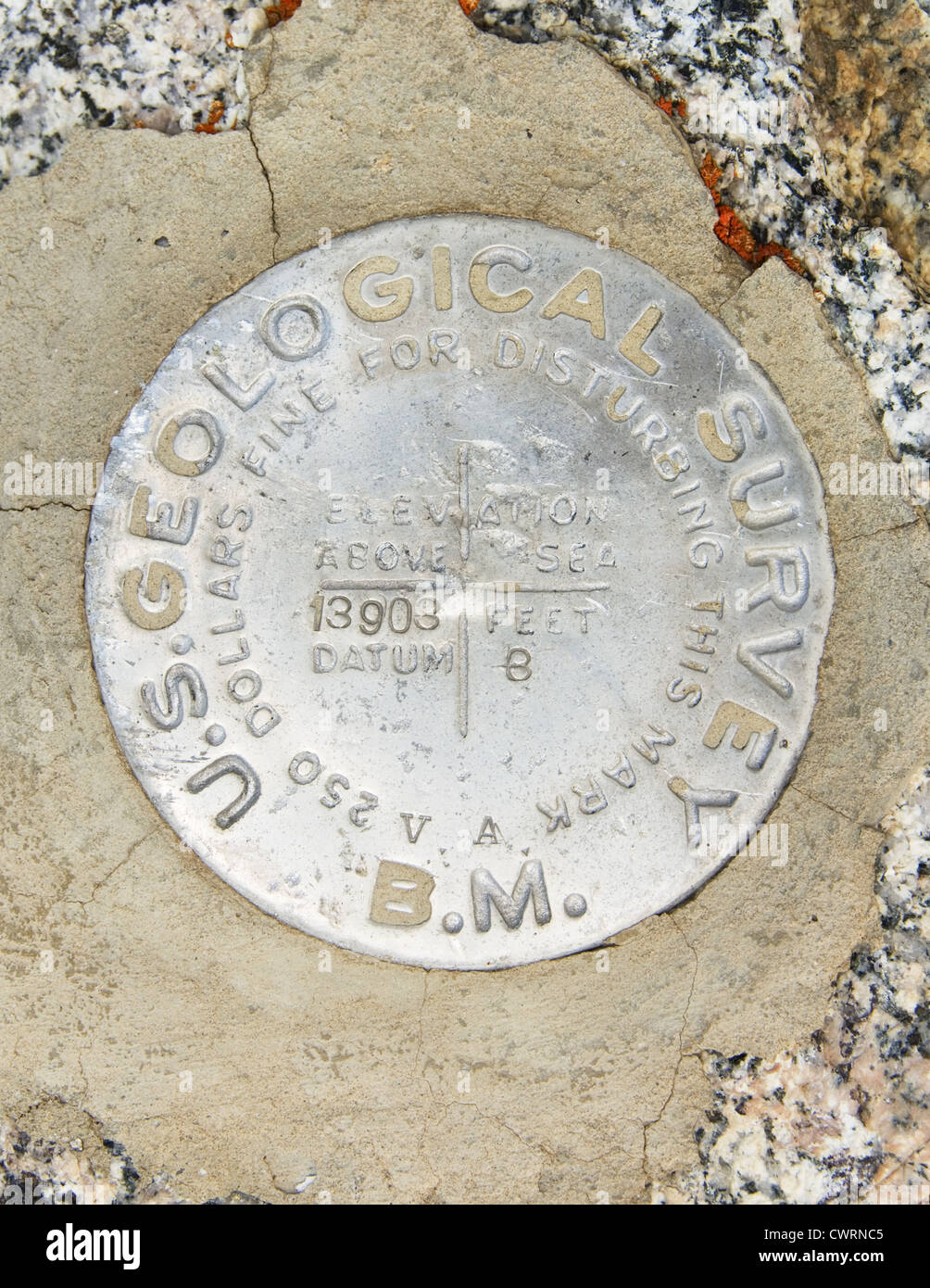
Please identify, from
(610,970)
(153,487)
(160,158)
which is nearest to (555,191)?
(160,158)

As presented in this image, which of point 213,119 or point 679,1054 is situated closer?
point 213,119

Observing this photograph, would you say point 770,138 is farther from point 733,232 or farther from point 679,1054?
point 679,1054

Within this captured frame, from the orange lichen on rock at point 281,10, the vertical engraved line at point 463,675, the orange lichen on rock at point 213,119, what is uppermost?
the orange lichen on rock at point 281,10

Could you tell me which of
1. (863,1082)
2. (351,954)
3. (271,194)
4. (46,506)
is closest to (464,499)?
(271,194)

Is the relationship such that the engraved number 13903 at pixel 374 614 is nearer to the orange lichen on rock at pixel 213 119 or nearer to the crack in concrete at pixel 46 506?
the crack in concrete at pixel 46 506

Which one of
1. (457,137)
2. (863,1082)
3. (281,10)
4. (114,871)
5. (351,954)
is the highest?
(281,10)

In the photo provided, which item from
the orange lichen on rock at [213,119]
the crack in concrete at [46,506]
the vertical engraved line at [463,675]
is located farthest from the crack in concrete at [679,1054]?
the orange lichen on rock at [213,119]

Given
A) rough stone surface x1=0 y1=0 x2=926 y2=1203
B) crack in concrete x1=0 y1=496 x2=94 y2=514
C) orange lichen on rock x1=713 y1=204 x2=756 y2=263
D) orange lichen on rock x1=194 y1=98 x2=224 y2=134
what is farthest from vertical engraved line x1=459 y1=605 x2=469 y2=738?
orange lichen on rock x1=194 y1=98 x2=224 y2=134
